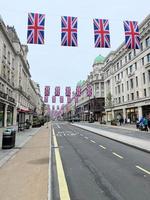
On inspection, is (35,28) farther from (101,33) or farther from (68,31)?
(101,33)

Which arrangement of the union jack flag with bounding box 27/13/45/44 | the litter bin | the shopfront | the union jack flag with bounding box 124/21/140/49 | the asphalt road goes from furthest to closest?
the shopfront → the union jack flag with bounding box 124/21/140/49 → the union jack flag with bounding box 27/13/45/44 → the litter bin → the asphalt road

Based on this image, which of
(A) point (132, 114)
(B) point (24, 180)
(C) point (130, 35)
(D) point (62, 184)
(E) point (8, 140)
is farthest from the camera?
(A) point (132, 114)

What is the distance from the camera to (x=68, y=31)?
15688 mm

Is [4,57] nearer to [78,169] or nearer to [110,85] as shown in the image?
[78,169]

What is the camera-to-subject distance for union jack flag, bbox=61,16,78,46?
1554 centimetres

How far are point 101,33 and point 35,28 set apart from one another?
5.55 meters

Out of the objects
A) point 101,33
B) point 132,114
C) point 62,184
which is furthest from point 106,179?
point 132,114

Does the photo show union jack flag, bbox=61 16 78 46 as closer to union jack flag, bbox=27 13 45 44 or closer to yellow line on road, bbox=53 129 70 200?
union jack flag, bbox=27 13 45 44

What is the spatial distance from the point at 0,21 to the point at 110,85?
4755 cm

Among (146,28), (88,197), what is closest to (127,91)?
(146,28)

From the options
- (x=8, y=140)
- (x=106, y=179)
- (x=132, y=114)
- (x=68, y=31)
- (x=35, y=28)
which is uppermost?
(x=35, y=28)

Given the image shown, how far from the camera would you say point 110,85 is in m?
71.1

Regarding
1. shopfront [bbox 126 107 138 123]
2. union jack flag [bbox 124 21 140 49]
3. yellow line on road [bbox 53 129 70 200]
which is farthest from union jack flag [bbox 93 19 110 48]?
shopfront [bbox 126 107 138 123]

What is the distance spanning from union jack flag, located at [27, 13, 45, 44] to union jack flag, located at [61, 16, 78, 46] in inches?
66.4
